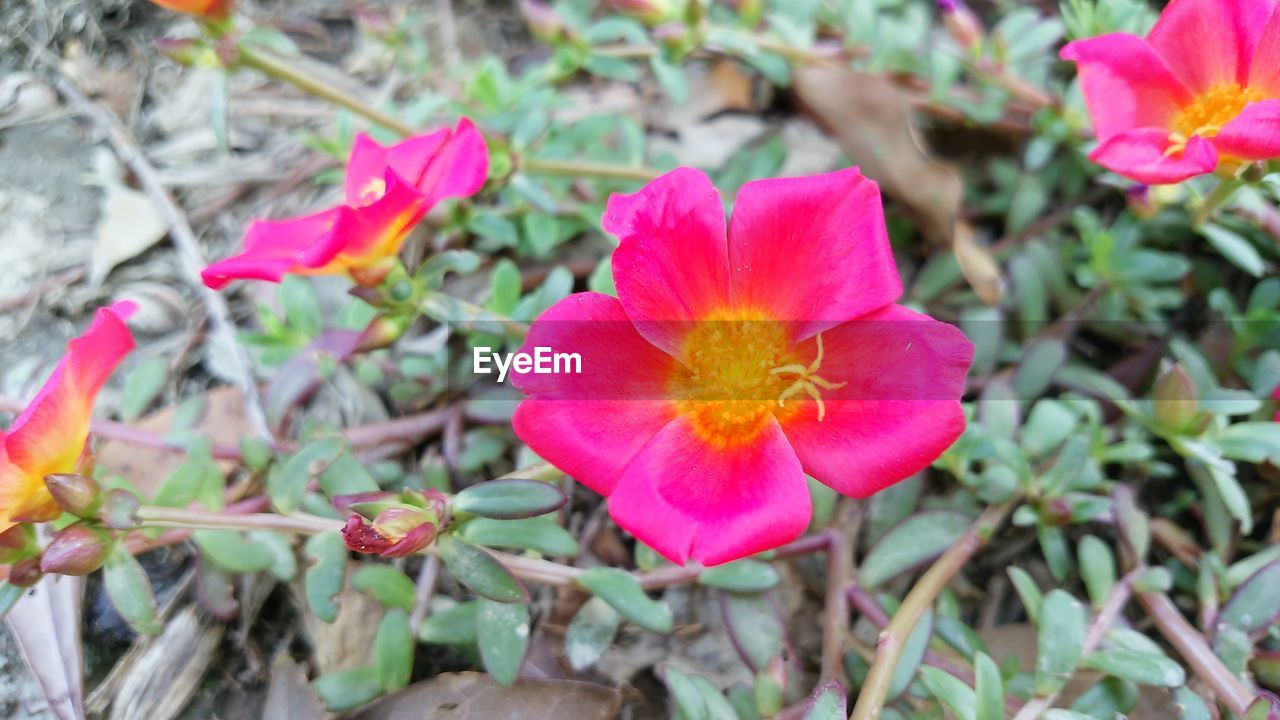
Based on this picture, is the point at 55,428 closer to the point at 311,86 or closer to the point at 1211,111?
the point at 311,86

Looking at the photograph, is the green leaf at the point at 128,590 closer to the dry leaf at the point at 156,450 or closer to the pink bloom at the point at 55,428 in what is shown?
the pink bloom at the point at 55,428

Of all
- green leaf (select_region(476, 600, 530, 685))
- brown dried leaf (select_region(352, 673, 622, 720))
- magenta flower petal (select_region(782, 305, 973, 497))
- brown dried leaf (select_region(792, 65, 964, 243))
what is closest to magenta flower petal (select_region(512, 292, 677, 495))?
magenta flower petal (select_region(782, 305, 973, 497))

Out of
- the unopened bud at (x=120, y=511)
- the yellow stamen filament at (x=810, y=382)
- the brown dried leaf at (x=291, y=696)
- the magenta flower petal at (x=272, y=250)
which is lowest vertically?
the brown dried leaf at (x=291, y=696)

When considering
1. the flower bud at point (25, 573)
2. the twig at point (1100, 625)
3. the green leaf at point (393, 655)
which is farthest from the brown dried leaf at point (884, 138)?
the flower bud at point (25, 573)

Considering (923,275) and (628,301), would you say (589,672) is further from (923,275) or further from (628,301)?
(923,275)

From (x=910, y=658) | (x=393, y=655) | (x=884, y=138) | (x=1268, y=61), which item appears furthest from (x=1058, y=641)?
(x=884, y=138)

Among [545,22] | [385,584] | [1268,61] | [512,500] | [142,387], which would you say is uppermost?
[1268,61]

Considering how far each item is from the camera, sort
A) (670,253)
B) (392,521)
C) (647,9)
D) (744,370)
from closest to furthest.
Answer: (392,521) < (670,253) < (744,370) < (647,9)
